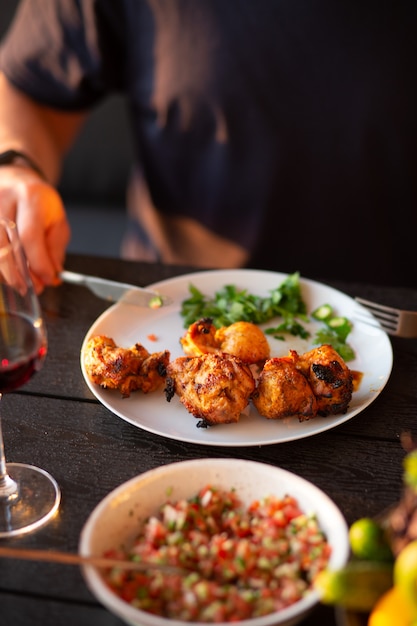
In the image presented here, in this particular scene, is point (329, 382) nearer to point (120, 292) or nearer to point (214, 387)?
point (214, 387)

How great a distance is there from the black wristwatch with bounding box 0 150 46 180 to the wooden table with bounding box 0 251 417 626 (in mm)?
562

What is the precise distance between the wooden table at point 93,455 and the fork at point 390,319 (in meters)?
0.05

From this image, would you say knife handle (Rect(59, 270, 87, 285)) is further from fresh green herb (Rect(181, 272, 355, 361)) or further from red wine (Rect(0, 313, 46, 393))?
red wine (Rect(0, 313, 46, 393))

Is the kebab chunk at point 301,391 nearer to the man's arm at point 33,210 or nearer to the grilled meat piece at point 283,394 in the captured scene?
the grilled meat piece at point 283,394

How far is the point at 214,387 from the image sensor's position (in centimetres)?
129

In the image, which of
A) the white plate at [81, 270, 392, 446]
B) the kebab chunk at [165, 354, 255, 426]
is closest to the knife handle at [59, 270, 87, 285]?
the white plate at [81, 270, 392, 446]

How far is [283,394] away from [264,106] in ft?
3.84

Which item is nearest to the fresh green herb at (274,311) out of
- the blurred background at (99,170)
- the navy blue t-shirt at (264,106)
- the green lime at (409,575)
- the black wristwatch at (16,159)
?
the black wristwatch at (16,159)

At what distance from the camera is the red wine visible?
3.46 feet

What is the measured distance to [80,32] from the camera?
7.32 feet

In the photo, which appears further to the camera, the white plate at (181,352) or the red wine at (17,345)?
the white plate at (181,352)

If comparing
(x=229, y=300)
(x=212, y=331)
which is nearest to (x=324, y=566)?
(x=212, y=331)

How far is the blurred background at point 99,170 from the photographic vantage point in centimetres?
349

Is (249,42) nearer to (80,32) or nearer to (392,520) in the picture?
Answer: (80,32)
